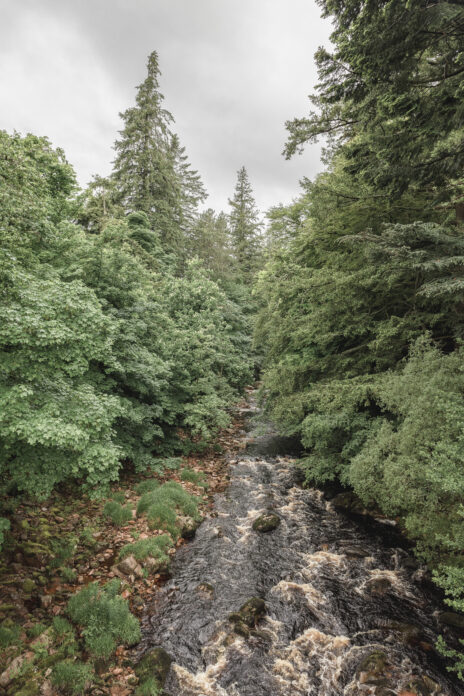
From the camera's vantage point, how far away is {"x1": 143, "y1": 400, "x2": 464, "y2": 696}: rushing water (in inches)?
192

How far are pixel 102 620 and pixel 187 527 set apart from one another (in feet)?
10.5

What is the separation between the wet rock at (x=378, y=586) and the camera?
6508 mm

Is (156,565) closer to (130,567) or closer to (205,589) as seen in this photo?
(130,567)

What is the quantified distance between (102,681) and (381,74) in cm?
1054

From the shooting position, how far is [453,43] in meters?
5.27

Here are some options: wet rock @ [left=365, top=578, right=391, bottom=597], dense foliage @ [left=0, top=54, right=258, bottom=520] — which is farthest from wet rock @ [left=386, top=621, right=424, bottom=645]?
dense foliage @ [left=0, top=54, right=258, bottom=520]

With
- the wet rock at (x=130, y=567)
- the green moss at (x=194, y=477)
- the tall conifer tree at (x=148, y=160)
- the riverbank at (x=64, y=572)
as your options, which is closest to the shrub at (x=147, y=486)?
the riverbank at (x=64, y=572)

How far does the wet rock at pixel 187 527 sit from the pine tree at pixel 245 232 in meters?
28.6

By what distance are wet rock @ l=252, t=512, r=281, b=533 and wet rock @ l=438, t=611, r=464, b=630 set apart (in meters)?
3.86

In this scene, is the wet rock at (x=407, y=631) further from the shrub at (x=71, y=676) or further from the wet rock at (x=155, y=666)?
the shrub at (x=71, y=676)

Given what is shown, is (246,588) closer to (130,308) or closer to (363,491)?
(363,491)

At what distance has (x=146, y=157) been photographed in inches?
827

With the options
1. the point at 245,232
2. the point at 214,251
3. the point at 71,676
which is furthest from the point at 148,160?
the point at 71,676

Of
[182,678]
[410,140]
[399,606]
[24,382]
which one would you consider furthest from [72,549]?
[410,140]
